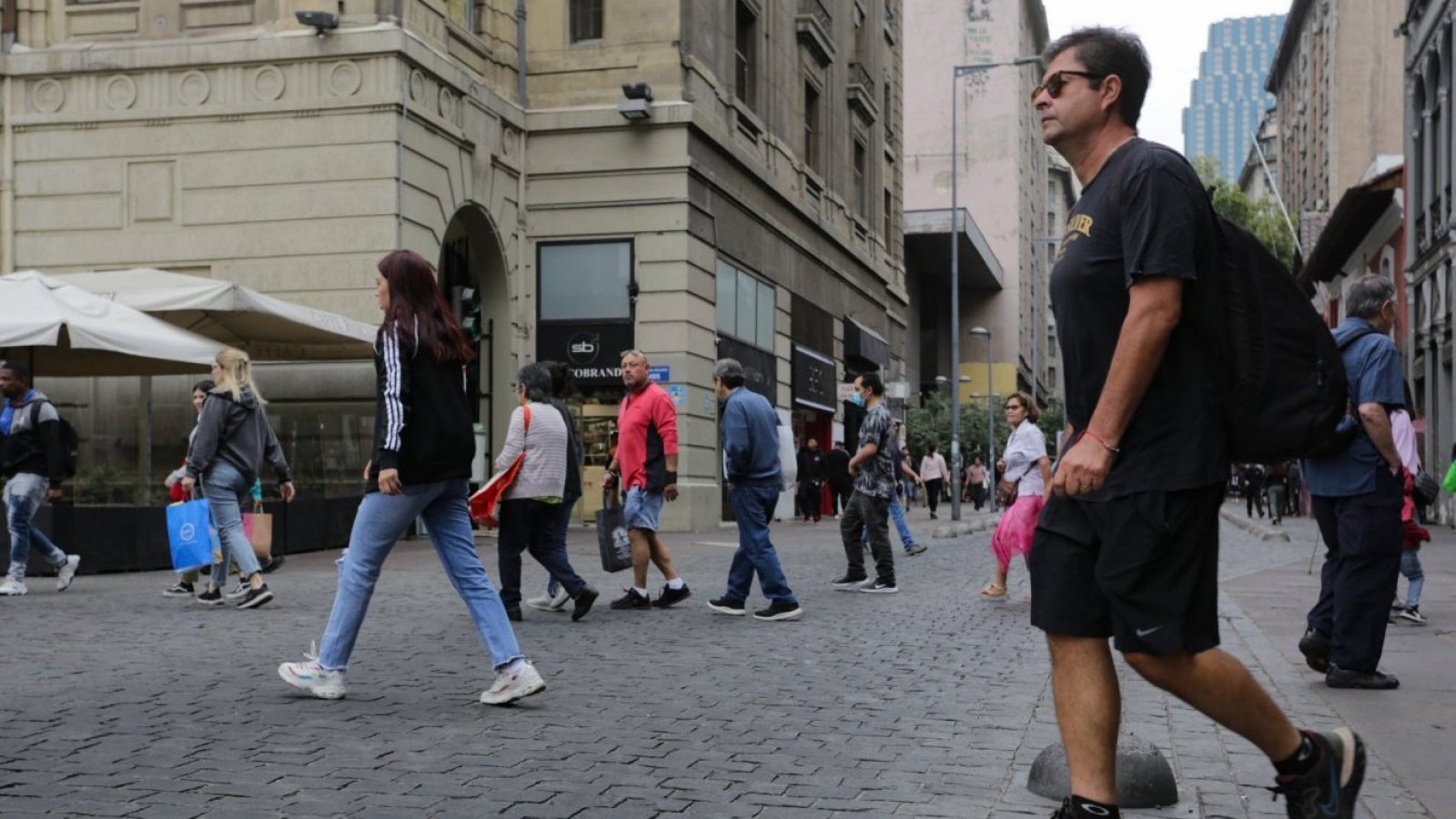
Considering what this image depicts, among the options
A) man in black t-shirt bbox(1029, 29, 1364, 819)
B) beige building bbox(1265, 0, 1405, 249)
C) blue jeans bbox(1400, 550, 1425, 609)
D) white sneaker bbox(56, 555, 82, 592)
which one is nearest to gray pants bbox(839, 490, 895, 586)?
blue jeans bbox(1400, 550, 1425, 609)

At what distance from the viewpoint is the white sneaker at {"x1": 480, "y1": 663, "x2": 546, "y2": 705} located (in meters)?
6.48

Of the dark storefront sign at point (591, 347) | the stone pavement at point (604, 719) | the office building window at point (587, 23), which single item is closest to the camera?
the stone pavement at point (604, 719)

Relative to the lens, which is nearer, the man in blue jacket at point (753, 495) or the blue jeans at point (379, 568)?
the blue jeans at point (379, 568)

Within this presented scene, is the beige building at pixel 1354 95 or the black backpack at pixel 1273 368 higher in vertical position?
the beige building at pixel 1354 95

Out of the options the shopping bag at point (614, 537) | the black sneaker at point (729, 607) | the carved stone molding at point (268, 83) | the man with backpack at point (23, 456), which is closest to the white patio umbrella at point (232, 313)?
the carved stone molding at point (268, 83)

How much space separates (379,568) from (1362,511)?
14.5ft

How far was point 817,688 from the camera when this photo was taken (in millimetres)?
7203

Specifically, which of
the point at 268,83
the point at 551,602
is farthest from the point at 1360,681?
the point at 268,83

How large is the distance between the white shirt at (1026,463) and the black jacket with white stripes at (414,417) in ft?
20.3

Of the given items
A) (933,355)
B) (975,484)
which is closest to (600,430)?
(975,484)

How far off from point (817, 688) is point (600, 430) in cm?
1806

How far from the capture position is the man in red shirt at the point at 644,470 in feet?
36.5

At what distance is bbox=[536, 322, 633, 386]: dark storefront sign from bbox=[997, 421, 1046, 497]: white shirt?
12.9 metres

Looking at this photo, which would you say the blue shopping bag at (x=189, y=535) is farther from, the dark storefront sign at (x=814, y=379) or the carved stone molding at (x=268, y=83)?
the dark storefront sign at (x=814, y=379)
